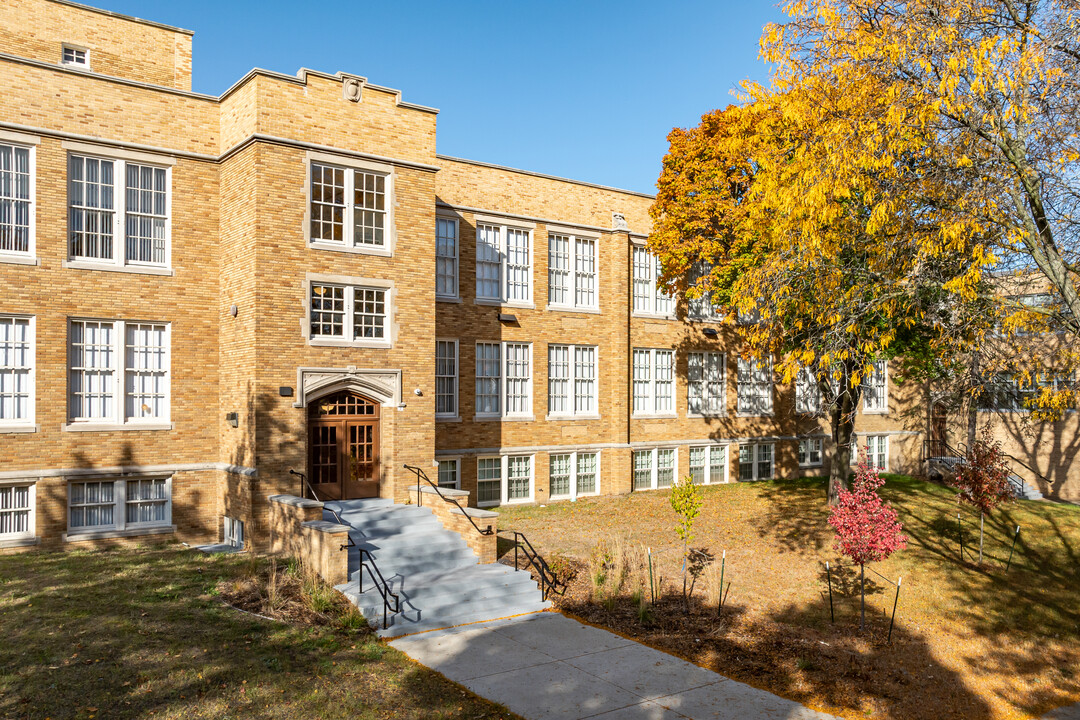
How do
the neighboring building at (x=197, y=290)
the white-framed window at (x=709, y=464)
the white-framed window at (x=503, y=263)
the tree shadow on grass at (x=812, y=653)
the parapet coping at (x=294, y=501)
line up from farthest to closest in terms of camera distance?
the white-framed window at (x=709, y=464), the white-framed window at (x=503, y=263), the neighboring building at (x=197, y=290), the parapet coping at (x=294, y=501), the tree shadow on grass at (x=812, y=653)

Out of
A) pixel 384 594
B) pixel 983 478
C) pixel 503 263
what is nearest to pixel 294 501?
pixel 384 594

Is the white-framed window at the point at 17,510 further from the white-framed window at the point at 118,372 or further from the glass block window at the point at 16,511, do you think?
the white-framed window at the point at 118,372

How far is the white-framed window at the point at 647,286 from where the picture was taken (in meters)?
28.2

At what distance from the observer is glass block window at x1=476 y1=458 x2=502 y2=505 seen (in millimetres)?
24594

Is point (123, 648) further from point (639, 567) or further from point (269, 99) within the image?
point (269, 99)

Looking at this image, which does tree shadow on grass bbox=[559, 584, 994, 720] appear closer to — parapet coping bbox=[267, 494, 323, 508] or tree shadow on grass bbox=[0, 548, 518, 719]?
tree shadow on grass bbox=[0, 548, 518, 719]

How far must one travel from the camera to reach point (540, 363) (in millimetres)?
25859

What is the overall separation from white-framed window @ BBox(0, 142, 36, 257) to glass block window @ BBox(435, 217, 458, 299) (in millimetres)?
10341

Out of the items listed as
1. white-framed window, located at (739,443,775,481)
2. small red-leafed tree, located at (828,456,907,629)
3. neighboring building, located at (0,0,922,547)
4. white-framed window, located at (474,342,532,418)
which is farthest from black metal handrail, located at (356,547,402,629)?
white-framed window, located at (739,443,775,481)

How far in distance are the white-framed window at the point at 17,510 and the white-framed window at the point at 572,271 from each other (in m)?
15.4

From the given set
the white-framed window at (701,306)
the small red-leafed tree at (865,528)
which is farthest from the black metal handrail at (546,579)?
the white-framed window at (701,306)

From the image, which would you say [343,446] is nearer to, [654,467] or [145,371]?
[145,371]

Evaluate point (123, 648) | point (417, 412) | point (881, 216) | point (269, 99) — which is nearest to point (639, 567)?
point (417, 412)

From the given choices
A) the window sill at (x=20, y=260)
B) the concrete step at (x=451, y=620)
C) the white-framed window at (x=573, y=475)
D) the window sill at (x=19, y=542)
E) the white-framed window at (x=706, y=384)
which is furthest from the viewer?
the white-framed window at (x=706, y=384)
